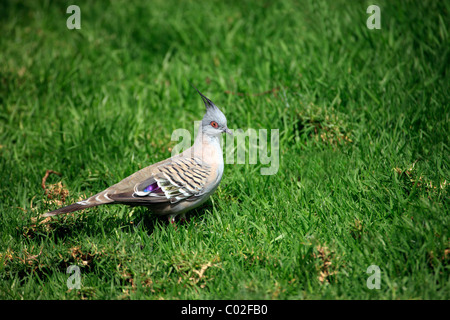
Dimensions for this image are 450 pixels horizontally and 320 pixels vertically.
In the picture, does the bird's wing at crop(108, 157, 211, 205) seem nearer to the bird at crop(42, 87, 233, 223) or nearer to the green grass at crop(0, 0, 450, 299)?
the bird at crop(42, 87, 233, 223)

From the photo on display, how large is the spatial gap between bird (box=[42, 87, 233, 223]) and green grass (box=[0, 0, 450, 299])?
0.77ft

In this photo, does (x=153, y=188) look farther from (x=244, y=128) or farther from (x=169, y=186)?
(x=244, y=128)

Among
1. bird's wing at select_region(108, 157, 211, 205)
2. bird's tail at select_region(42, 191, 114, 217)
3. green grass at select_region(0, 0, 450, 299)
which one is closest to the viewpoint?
green grass at select_region(0, 0, 450, 299)

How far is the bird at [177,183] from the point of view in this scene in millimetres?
3742

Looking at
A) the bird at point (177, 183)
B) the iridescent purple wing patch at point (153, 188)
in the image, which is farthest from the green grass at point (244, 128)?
the iridescent purple wing patch at point (153, 188)

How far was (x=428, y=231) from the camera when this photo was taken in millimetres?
3209

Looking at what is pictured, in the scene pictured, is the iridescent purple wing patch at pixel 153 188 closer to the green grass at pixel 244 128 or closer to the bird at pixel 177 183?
the bird at pixel 177 183

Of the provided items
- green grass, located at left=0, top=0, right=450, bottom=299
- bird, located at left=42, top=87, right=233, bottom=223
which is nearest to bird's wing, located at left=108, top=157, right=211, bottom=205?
bird, located at left=42, top=87, right=233, bottom=223

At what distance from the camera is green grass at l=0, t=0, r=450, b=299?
333 centimetres

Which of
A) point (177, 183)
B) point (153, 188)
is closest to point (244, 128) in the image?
point (177, 183)

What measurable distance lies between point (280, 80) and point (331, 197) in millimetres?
2123

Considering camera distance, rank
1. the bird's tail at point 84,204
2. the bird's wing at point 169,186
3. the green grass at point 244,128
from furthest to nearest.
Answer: the bird's wing at point 169,186 → the bird's tail at point 84,204 → the green grass at point 244,128

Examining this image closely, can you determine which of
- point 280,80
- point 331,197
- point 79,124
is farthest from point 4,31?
point 331,197

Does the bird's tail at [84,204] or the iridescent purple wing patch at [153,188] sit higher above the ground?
the iridescent purple wing patch at [153,188]
